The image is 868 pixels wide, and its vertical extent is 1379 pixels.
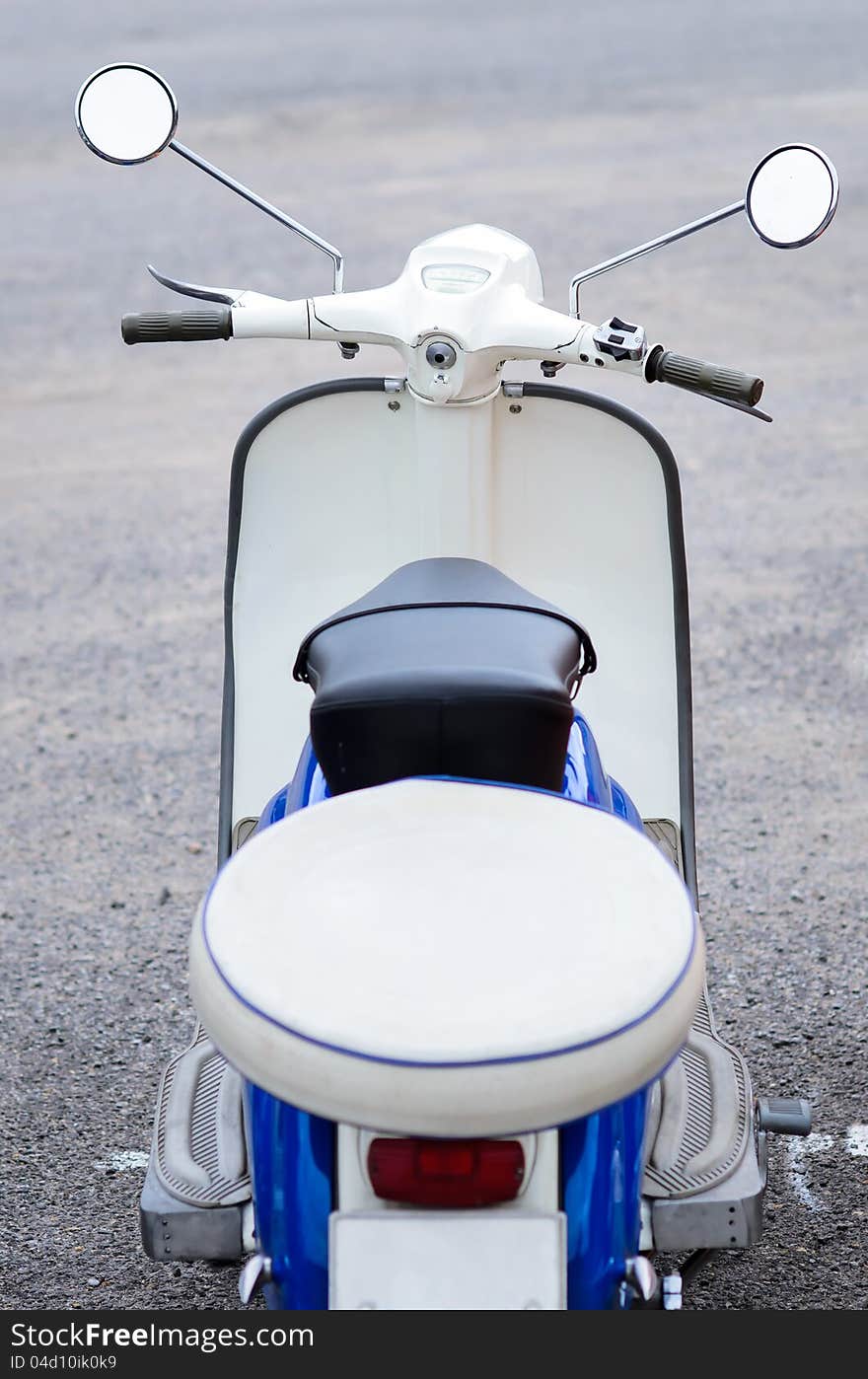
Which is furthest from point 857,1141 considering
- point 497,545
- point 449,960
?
point 449,960

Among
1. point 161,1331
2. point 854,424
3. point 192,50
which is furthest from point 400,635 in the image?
point 192,50

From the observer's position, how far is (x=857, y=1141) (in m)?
2.52

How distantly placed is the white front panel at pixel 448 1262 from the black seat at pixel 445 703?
434 millimetres

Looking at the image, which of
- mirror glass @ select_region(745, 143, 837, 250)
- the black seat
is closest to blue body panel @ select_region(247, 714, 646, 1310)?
the black seat

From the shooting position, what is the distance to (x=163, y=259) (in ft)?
23.5

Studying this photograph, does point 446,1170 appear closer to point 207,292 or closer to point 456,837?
point 456,837

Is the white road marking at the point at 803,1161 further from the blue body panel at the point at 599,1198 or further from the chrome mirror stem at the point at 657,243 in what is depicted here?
the chrome mirror stem at the point at 657,243

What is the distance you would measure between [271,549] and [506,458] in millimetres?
392

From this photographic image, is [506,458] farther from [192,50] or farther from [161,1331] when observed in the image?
[192,50]

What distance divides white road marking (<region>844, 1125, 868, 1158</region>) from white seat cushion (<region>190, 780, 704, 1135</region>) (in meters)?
1.21

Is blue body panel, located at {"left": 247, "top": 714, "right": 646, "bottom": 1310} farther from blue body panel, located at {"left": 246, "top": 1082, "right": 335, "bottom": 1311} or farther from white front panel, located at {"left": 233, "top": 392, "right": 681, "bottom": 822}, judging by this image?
white front panel, located at {"left": 233, "top": 392, "right": 681, "bottom": 822}

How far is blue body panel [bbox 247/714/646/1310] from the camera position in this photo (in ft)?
5.13

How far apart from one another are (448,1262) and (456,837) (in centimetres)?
39

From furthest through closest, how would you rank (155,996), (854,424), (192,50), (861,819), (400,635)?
1. (192,50)
2. (854,424)
3. (861,819)
4. (155,996)
5. (400,635)
